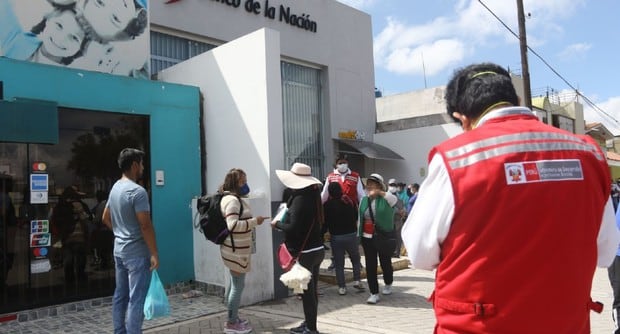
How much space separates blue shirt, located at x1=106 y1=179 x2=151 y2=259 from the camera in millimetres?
4570

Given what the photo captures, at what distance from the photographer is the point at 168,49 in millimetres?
10789

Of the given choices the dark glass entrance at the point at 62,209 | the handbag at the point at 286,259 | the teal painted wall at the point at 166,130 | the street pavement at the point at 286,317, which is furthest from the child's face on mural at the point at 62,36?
the handbag at the point at 286,259

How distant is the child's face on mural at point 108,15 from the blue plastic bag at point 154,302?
5008 mm

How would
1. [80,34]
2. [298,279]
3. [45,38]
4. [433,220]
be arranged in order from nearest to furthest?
[433,220]
[298,279]
[45,38]
[80,34]

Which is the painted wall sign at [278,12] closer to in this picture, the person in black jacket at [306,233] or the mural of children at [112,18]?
the mural of children at [112,18]

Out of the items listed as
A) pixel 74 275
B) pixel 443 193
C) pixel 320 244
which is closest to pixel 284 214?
pixel 320 244

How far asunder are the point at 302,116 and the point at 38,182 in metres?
7.82

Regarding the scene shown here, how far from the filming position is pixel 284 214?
546 cm

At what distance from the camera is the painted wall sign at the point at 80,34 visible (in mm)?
7176

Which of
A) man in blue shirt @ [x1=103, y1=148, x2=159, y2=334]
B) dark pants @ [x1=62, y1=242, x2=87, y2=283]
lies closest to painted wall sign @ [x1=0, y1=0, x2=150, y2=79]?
dark pants @ [x1=62, y1=242, x2=87, y2=283]

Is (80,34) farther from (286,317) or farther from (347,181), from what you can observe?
(286,317)

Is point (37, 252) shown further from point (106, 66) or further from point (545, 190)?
point (545, 190)

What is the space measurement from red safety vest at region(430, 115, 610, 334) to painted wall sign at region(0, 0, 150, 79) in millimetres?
7372

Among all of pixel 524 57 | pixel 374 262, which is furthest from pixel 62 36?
pixel 524 57
